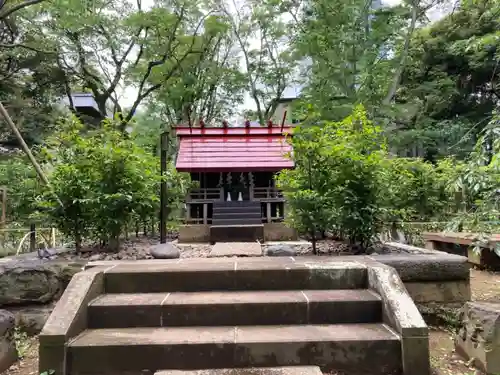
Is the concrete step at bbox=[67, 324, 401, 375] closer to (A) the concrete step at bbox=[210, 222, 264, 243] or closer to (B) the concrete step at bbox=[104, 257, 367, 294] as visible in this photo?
(B) the concrete step at bbox=[104, 257, 367, 294]

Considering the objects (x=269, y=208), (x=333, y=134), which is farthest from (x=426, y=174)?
(x=333, y=134)

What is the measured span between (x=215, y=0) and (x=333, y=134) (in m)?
15.2

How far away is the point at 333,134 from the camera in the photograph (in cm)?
482

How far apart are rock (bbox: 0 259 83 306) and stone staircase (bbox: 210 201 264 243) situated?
14.1ft

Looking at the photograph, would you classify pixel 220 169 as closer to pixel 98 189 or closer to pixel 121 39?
pixel 98 189

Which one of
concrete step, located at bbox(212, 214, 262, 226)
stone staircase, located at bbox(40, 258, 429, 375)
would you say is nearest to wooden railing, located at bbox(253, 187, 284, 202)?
concrete step, located at bbox(212, 214, 262, 226)

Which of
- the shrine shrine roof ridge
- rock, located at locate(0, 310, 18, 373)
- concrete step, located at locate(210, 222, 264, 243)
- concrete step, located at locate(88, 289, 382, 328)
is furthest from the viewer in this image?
the shrine shrine roof ridge

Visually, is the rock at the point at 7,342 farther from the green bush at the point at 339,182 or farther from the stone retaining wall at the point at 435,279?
the stone retaining wall at the point at 435,279

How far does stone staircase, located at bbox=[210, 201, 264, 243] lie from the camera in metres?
7.92

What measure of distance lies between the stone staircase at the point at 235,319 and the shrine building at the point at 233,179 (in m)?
4.52

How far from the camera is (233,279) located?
353cm

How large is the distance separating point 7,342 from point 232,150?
274 inches

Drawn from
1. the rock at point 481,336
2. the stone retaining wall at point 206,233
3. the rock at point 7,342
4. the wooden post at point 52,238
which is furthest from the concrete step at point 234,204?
the rock at point 481,336

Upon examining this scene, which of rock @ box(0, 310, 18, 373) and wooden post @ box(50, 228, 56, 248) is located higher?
wooden post @ box(50, 228, 56, 248)
